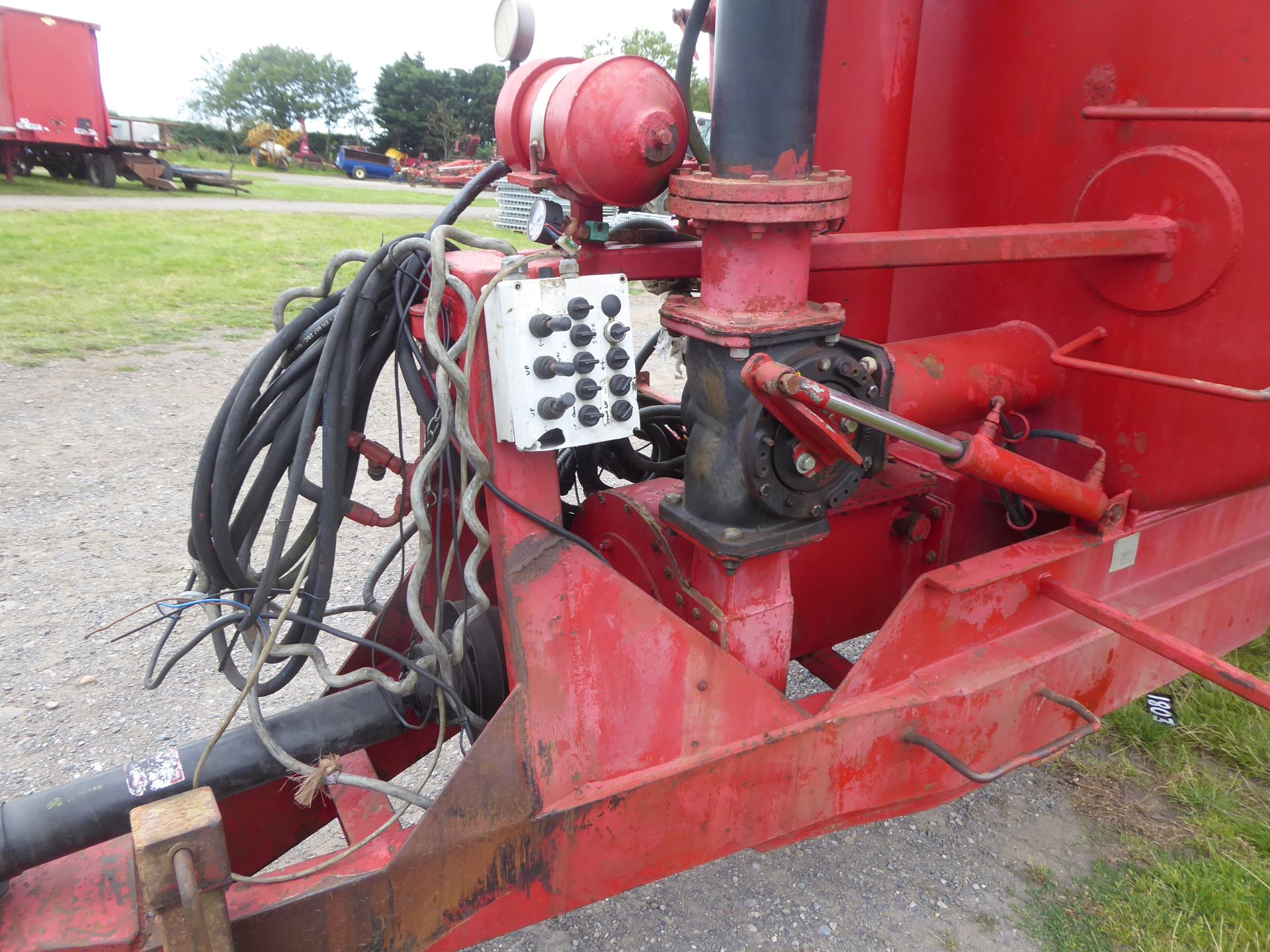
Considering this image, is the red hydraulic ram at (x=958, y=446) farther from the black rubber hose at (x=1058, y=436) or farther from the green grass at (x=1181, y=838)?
the green grass at (x=1181, y=838)

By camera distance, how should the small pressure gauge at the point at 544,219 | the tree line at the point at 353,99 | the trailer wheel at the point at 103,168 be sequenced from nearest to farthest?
the small pressure gauge at the point at 544,219
the trailer wheel at the point at 103,168
the tree line at the point at 353,99

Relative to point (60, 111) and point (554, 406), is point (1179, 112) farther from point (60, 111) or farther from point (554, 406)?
point (60, 111)

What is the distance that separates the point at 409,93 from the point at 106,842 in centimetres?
4607

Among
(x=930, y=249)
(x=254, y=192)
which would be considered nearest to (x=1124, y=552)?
(x=930, y=249)

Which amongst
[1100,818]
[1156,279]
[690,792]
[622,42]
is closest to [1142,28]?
[1156,279]

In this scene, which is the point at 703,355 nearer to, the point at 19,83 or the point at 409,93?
the point at 19,83

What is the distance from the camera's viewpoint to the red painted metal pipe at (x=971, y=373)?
195 centimetres

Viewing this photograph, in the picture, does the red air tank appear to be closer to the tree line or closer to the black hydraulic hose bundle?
the black hydraulic hose bundle

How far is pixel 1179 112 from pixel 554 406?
140 cm

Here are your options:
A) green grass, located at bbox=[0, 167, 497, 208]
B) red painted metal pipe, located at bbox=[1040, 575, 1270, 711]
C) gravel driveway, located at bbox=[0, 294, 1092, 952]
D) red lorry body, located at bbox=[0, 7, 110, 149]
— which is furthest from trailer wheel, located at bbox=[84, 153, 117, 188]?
red painted metal pipe, located at bbox=[1040, 575, 1270, 711]

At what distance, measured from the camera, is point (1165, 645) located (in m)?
1.81

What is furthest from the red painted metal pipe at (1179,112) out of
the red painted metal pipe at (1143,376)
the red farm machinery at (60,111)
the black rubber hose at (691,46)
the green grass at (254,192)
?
the red farm machinery at (60,111)

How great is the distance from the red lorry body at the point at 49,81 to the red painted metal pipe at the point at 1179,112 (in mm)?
19712

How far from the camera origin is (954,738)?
192cm
